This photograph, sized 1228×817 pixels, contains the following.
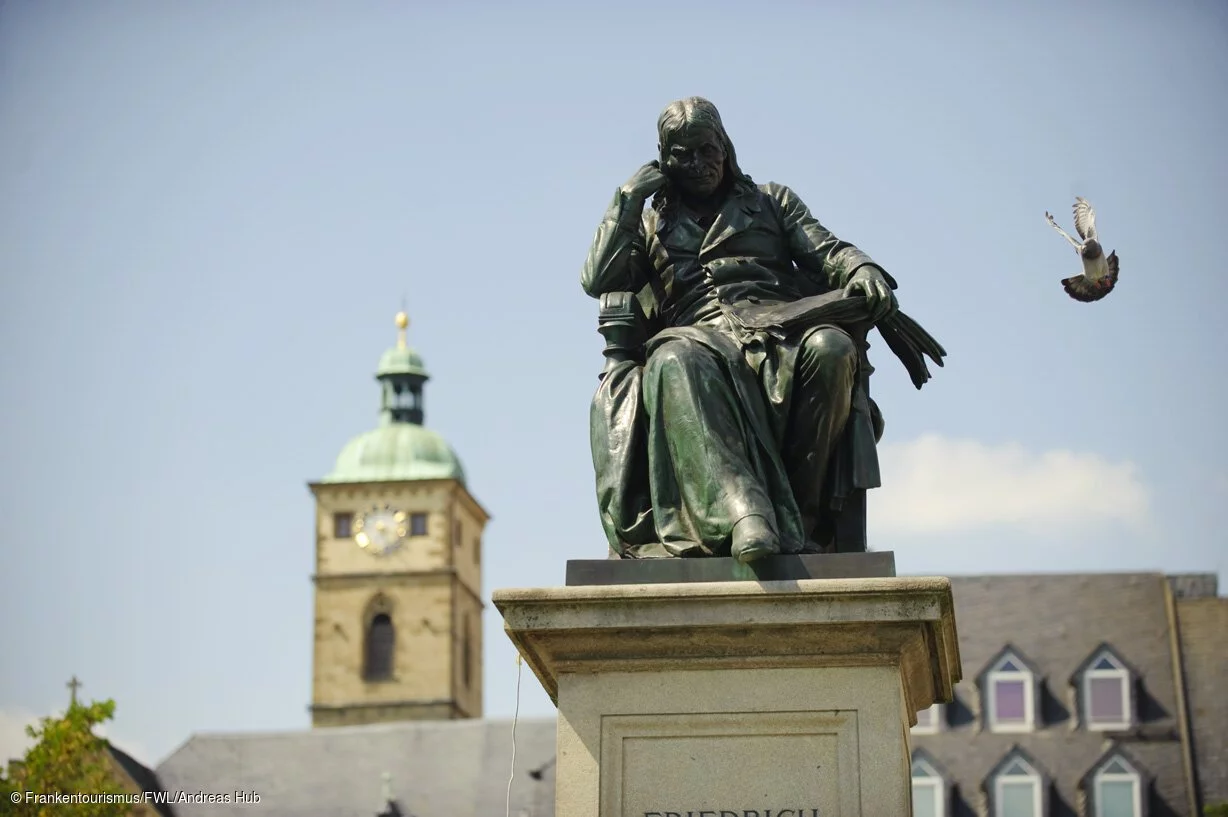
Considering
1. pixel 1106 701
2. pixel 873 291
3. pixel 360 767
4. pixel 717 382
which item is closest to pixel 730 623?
pixel 717 382

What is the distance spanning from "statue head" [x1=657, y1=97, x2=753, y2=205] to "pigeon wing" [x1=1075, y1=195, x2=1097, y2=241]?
1.37 m

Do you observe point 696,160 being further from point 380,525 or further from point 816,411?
point 380,525

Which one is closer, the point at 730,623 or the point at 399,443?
the point at 730,623

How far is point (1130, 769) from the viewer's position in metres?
42.1

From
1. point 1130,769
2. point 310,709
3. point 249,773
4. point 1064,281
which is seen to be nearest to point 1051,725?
point 1130,769

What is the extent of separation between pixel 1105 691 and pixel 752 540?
37094 millimetres

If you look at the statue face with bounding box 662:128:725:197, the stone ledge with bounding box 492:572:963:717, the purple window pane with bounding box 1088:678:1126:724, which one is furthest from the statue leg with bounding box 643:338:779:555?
the purple window pane with bounding box 1088:678:1126:724

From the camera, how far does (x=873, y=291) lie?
8078 millimetres

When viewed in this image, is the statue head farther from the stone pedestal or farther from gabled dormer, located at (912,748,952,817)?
gabled dormer, located at (912,748,952,817)

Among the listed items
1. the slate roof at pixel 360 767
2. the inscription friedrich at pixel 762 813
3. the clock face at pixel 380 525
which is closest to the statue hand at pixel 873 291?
the inscription friedrich at pixel 762 813

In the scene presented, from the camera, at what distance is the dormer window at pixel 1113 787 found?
42.0 metres

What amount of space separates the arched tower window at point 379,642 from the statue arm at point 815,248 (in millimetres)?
88405

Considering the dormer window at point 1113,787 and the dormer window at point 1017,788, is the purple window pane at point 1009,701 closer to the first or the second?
the dormer window at point 1017,788

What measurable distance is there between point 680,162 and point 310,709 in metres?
88.6
